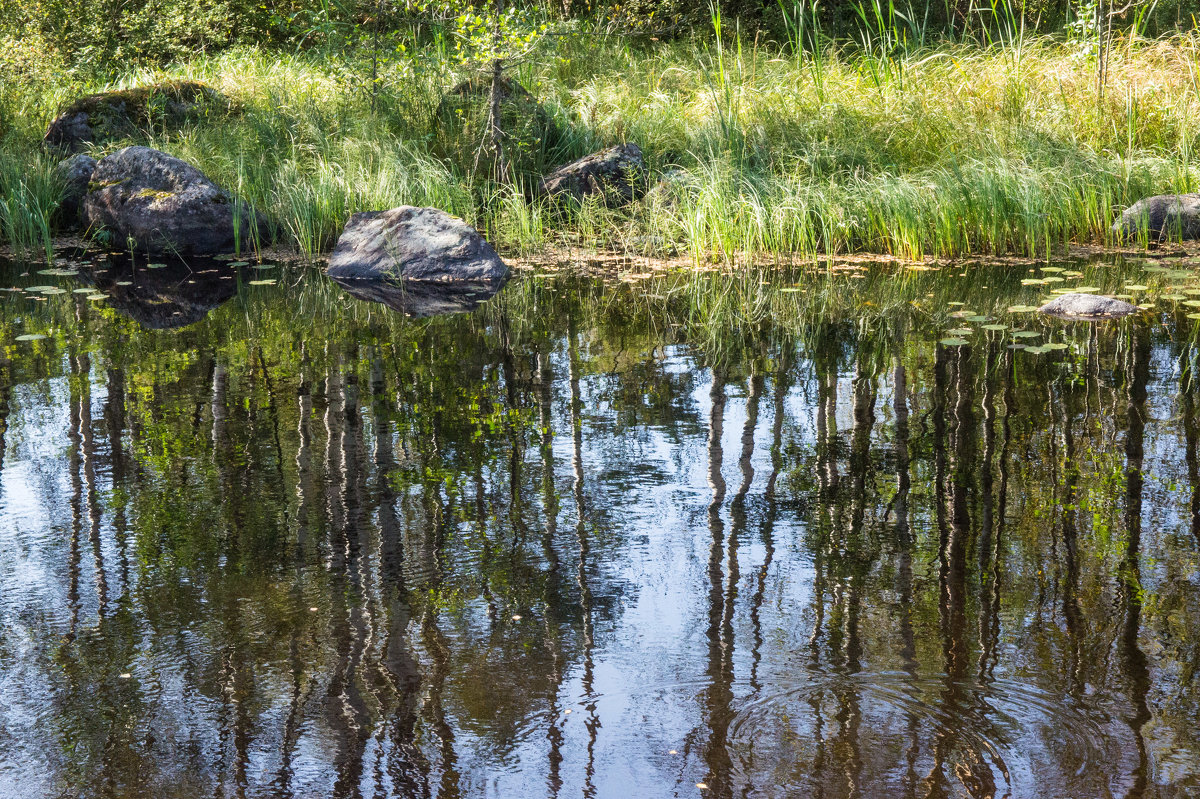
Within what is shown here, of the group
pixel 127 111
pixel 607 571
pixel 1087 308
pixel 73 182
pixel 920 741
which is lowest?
pixel 920 741

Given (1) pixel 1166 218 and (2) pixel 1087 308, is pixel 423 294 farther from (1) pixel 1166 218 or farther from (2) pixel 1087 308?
(1) pixel 1166 218

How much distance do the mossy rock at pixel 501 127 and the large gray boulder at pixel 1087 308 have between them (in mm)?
5240

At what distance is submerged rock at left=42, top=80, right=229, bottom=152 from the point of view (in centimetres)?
1137

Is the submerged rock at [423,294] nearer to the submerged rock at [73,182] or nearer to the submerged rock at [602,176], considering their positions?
the submerged rock at [602,176]

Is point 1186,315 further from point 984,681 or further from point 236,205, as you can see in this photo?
point 236,205

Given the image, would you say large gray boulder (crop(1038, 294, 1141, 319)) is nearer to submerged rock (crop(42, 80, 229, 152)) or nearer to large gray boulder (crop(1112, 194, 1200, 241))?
large gray boulder (crop(1112, 194, 1200, 241))

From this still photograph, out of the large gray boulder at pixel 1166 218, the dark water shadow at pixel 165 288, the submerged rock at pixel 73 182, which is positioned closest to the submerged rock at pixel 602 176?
the dark water shadow at pixel 165 288

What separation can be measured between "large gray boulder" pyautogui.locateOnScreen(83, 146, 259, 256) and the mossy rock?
2103 mm

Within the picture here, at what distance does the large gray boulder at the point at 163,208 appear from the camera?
30.7 feet

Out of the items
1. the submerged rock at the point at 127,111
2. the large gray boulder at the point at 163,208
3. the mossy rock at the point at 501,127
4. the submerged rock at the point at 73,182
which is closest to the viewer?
the large gray boulder at the point at 163,208

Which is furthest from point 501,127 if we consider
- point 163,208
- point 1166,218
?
point 1166,218

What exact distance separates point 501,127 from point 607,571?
7885 mm

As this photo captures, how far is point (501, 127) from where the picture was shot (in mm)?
10211

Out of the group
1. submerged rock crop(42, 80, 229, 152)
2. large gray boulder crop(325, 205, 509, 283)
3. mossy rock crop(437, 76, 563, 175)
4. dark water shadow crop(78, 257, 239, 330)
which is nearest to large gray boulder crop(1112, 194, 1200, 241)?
large gray boulder crop(325, 205, 509, 283)
